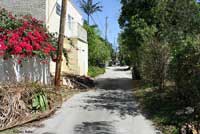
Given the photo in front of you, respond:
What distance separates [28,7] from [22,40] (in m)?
6.64

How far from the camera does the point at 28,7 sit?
24.2 m

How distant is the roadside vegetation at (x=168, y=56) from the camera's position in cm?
1245

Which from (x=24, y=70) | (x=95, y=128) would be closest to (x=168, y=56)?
(x=24, y=70)

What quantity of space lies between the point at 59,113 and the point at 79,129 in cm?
298

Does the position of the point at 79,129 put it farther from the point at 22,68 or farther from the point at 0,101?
the point at 22,68

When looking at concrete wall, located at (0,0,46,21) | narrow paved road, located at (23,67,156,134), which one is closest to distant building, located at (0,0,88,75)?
concrete wall, located at (0,0,46,21)

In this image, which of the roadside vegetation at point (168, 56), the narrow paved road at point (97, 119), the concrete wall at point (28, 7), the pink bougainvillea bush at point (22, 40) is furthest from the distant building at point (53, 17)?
the narrow paved road at point (97, 119)

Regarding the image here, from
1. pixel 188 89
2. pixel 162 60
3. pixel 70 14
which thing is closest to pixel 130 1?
pixel 70 14

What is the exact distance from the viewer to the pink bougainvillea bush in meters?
17.3

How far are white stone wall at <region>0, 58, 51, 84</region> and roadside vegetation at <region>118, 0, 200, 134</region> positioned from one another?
17.1 feet

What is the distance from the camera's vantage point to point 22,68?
19.5 meters

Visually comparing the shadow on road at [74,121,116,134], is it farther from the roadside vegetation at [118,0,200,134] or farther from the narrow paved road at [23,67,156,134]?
the roadside vegetation at [118,0,200,134]

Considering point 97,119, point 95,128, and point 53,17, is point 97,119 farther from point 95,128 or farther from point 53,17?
point 53,17

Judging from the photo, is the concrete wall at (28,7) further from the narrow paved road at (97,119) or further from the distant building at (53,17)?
the narrow paved road at (97,119)
